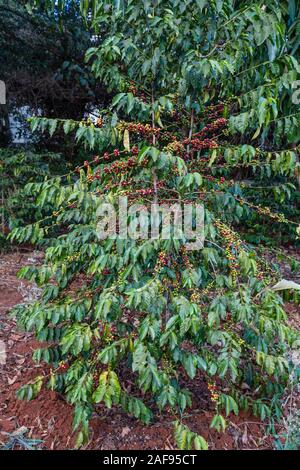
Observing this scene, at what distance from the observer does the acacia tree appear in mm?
1566

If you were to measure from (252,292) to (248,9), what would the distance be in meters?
1.20

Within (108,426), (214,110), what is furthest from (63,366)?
(214,110)

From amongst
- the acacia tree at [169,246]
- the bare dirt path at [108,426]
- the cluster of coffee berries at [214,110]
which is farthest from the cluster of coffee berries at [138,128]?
the bare dirt path at [108,426]

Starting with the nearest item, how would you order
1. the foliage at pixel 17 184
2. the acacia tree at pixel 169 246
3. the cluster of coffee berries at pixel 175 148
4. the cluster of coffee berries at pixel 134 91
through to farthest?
the acacia tree at pixel 169 246 → the cluster of coffee berries at pixel 175 148 → the cluster of coffee berries at pixel 134 91 → the foliage at pixel 17 184

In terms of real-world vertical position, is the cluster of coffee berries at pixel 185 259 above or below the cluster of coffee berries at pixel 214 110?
below

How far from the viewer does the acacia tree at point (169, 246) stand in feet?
5.14

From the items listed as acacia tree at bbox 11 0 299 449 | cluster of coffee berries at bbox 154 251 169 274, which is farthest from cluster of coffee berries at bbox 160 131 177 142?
cluster of coffee berries at bbox 154 251 169 274

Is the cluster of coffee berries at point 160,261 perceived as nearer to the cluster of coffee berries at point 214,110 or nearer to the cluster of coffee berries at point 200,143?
the cluster of coffee berries at point 200,143

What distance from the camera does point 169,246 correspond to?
149 centimetres

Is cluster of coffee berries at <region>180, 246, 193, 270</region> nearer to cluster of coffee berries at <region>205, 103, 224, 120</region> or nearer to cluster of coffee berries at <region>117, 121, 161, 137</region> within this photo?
cluster of coffee berries at <region>117, 121, 161, 137</region>

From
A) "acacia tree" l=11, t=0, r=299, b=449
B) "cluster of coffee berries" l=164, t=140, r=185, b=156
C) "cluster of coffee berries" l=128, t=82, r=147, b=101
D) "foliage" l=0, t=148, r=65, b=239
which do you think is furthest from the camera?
"foliage" l=0, t=148, r=65, b=239

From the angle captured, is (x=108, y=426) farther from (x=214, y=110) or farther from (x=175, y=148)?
(x=214, y=110)
